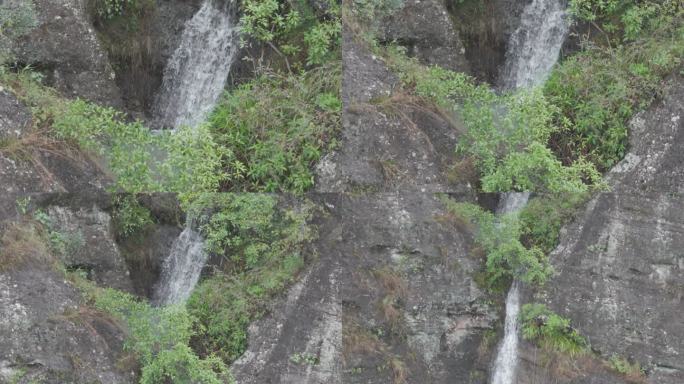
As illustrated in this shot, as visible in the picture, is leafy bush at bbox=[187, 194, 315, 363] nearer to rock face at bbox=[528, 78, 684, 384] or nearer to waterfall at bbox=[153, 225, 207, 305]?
waterfall at bbox=[153, 225, 207, 305]

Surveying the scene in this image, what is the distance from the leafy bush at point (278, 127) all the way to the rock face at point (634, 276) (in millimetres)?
2552

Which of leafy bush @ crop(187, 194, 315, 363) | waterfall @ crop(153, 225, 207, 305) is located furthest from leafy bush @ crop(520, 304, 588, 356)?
waterfall @ crop(153, 225, 207, 305)

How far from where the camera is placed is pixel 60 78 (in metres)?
11.8

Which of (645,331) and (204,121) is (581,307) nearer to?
(645,331)

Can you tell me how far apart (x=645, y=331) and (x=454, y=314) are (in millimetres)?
1752

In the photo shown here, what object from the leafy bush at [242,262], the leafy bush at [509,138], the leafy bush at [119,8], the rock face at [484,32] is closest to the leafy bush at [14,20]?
the leafy bush at [119,8]

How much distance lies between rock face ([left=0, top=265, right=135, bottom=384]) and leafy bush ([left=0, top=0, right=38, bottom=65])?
2543mm

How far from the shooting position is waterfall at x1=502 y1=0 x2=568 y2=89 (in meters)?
11.6

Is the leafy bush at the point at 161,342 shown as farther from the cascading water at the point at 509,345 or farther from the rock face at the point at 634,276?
the rock face at the point at 634,276

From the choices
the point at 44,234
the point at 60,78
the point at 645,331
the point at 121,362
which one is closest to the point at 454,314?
the point at 645,331

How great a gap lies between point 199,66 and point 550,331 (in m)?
4.60

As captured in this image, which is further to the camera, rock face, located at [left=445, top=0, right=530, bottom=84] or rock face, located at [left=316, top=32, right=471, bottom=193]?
rock face, located at [left=445, top=0, right=530, bottom=84]

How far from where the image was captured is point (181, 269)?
448 inches

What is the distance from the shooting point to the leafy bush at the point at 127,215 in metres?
11.2
